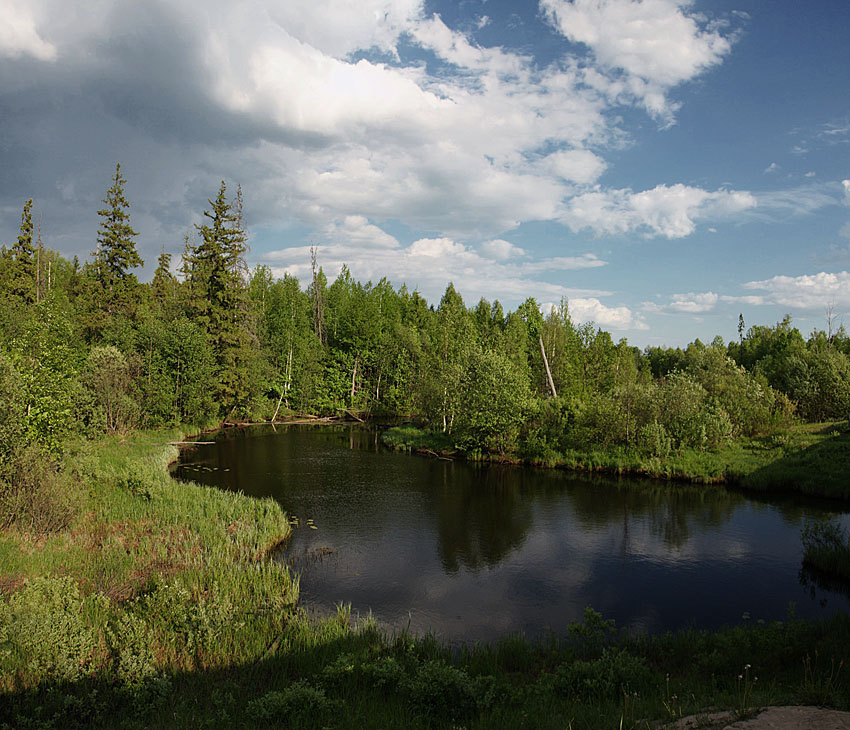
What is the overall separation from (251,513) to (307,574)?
4.53 meters

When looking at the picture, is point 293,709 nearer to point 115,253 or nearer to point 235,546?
point 235,546

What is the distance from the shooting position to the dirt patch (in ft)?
17.8

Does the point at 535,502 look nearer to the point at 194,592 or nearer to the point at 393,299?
the point at 194,592

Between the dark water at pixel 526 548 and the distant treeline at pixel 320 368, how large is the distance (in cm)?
541

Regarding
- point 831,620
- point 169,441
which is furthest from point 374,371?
point 831,620

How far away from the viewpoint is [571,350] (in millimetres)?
58938

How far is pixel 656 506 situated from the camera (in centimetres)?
2261

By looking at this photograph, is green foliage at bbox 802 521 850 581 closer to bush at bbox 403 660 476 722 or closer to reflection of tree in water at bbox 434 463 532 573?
reflection of tree in water at bbox 434 463 532 573

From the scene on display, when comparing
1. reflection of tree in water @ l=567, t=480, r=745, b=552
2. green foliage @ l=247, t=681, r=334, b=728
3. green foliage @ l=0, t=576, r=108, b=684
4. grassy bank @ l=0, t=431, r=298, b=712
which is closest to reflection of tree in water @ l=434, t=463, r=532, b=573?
reflection of tree in water @ l=567, t=480, r=745, b=552

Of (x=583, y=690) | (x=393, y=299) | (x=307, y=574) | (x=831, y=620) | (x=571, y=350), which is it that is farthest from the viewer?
(x=393, y=299)

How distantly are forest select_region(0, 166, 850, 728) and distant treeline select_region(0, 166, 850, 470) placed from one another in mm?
190

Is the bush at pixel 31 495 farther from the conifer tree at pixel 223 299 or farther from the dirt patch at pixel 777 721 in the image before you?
the conifer tree at pixel 223 299

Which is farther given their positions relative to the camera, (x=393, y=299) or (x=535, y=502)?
(x=393, y=299)

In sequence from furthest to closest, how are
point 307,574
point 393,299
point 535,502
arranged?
point 393,299, point 535,502, point 307,574
